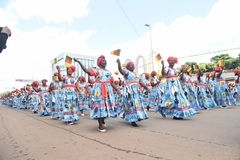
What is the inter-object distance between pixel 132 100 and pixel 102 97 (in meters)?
0.94

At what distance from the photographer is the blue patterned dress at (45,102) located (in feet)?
37.6

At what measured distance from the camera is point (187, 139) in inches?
162

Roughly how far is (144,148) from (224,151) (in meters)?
1.26

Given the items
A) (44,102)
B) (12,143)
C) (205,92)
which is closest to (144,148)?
(12,143)

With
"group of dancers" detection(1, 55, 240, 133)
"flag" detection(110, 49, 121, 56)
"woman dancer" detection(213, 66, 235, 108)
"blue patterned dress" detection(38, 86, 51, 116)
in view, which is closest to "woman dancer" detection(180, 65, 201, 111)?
"group of dancers" detection(1, 55, 240, 133)

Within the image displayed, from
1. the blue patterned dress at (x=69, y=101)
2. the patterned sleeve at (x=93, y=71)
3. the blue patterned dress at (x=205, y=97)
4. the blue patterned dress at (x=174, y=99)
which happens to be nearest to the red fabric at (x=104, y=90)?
the patterned sleeve at (x=93, y=71)

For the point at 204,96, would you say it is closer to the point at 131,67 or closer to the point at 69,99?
the point at 131,67

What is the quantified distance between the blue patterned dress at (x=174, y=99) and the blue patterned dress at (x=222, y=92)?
16.7ft

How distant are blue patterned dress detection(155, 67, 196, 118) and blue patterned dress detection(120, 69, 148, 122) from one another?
1.50 meters

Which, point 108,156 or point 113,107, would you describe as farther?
point 113,107

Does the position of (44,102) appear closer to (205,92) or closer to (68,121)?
(68,121)

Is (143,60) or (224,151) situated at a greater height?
(143,60)

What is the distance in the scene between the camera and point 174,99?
23.0ft

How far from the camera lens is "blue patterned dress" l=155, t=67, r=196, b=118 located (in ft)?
22.4
